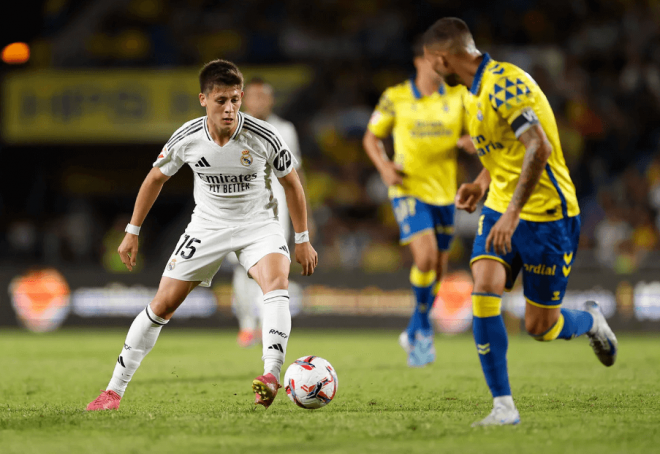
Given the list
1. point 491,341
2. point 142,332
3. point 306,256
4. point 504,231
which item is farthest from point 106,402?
point 504,231

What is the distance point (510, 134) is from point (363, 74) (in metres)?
13.2

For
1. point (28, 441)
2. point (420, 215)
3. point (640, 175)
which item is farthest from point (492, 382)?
point (640, 175)

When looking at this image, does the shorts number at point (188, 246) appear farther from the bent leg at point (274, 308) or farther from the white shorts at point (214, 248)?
the bent leg at point (274, 308)

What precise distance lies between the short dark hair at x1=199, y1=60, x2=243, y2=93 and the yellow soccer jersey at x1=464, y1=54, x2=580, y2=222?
1.32 meters

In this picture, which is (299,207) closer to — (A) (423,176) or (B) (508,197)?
(B) (508,197)

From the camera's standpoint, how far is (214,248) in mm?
5098

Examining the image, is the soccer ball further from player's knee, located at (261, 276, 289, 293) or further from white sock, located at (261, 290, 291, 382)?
player's knee, located at (261, 276, 289, 293)

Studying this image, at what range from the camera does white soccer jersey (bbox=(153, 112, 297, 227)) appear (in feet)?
16.5

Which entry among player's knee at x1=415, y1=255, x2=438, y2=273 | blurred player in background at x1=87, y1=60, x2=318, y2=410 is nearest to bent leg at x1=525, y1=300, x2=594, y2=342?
blurred player in background at x1=87, y1=60, x2=318, y2=410

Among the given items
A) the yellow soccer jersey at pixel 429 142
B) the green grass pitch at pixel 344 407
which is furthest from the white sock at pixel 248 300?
the yellow soccer jersey at pixel 429 142

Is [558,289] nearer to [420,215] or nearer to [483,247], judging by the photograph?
[483,247]

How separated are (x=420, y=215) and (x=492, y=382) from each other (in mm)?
3378

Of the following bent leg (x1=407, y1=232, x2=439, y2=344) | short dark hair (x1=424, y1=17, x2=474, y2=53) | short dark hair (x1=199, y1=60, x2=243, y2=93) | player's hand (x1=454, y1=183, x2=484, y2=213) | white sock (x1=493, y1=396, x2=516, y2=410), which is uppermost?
short dark hair (x1=424, y1=17, x2=474, y2=53)

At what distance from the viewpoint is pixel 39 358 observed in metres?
8.90
